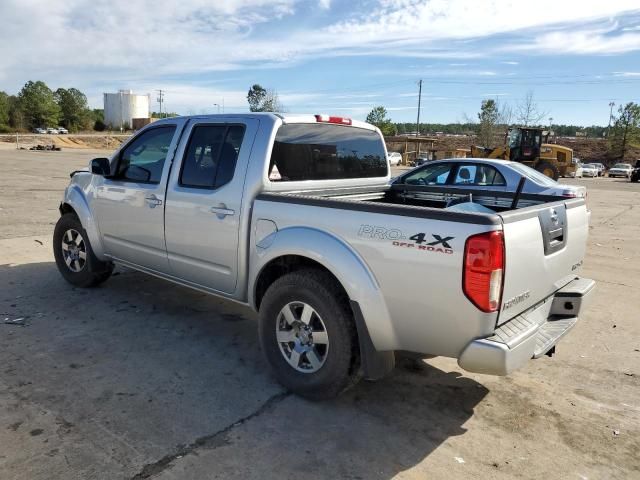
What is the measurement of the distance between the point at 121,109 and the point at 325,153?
385 ft

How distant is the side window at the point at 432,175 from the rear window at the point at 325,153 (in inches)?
234

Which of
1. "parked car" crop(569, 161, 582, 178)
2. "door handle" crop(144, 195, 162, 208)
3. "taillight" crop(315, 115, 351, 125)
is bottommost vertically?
"parked car" crop(569, 161, 582, 178)

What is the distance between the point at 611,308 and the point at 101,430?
544cm

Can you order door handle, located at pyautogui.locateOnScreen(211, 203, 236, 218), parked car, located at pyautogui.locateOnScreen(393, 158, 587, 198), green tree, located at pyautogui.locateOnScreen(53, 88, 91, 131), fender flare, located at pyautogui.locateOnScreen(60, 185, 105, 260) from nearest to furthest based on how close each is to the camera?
door handle, located at pyautogui.locateOnScreen(211, 203, 236, 218) → fender flare, located at pyautogui.locateOnScreen(60, 185, 105, 260) → parked car, located at pyautogui.locateOnScreen(393, 158, 587, 198) → green tree, located at pyautogui.locateOnScreen(53, 88, 91, 131)

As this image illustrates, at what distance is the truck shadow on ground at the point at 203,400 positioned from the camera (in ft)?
9.54

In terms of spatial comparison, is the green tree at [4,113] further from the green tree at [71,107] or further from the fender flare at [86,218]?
the fender flare at [86,218]

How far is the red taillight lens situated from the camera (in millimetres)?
2736

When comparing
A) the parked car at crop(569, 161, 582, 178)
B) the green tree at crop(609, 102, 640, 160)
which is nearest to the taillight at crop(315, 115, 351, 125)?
the parked car at crop(569, 161, 582, 178)

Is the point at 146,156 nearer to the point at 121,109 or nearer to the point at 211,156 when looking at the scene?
the point at 211,156

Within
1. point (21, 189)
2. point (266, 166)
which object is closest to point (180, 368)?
point (266, 166)

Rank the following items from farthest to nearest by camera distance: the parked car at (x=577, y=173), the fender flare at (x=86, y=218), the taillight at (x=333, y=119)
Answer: the parked car at (x=577, y=173)
the fender flare at (x=86, y=218)
the taillight at (x=333, y=119)

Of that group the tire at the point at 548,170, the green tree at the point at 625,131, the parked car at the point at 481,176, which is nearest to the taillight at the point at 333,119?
the parked car at the point at 481,176

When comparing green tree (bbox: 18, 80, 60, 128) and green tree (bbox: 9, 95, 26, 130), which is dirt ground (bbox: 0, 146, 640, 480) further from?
green tree (bbox: 18, 80, 60, 128)

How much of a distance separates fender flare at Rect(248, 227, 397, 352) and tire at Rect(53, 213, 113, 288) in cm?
298
